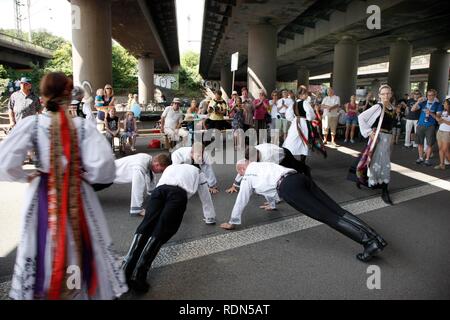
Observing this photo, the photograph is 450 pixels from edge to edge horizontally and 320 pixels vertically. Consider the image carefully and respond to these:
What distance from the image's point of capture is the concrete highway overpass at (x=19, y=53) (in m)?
43.0

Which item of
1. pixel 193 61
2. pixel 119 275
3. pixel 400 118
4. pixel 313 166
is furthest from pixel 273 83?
pixel 193 61

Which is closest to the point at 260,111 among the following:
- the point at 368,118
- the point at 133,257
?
the point at 368,118

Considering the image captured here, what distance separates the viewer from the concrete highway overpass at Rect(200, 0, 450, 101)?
15656mm

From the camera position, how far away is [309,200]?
13.8ft

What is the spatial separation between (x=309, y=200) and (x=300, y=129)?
4.03 m

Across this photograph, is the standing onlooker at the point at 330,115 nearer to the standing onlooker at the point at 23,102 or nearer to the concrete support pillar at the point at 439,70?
the standing onlooker at the point at 23,102

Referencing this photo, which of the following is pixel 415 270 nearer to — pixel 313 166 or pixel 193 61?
pixel 313 166

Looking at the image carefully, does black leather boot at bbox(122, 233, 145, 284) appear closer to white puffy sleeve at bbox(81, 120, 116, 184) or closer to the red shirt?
white puffy sleeve at bbox(81, 120, 116, 184)

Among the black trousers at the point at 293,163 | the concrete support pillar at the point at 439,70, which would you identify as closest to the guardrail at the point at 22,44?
the concrete support pillar at the point at 439,70

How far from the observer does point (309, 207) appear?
13.8 feet

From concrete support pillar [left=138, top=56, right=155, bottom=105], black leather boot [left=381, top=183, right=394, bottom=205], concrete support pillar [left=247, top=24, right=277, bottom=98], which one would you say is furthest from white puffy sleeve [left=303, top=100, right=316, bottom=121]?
concrete support pillar [left=138, top=56, right=155, bottom=105]

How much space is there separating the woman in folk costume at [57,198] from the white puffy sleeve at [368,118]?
509 centimetres

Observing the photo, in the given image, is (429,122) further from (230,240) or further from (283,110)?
(230,240)
